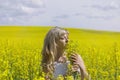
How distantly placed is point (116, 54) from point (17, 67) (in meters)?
2.66

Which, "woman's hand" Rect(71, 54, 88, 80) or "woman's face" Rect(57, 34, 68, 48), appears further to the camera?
"woman's face" Rect(57, 34, 68, 48)

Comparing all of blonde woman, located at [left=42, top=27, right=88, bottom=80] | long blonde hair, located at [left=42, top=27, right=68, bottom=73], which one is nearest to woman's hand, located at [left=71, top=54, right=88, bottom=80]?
blonde woman, located at [left=42, top=27, right=88, bottom=80]

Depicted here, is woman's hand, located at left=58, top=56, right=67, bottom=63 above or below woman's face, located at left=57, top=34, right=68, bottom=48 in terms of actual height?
below

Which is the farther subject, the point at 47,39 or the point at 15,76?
the point at 15,76

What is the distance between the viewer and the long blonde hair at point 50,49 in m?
4.98

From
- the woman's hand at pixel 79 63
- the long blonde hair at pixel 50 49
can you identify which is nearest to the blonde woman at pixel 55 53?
the long blonde hair at pixel 50 49

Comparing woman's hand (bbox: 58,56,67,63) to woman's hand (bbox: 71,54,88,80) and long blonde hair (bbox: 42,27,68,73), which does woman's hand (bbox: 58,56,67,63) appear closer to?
long blonde hair (bbox: 42,27,68,73)

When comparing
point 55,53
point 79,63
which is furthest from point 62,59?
point 79,63

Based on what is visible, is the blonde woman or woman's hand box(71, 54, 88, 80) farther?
the blonde woman

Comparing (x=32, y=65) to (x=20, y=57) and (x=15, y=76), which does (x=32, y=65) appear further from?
(x=20, y=57)

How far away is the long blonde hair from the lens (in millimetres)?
4984

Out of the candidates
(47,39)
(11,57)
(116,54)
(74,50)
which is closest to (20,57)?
(11,57)

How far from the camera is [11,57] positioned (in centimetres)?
901

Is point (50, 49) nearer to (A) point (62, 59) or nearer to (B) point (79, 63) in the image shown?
(A) point (62, 59)
